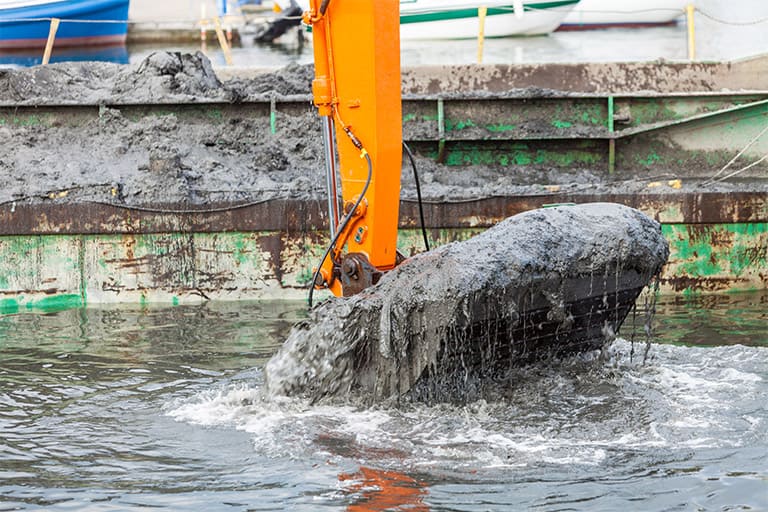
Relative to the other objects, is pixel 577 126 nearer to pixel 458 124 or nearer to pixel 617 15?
pixel 458 124

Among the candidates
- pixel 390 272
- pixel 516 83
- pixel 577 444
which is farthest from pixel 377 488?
pixel 516 83

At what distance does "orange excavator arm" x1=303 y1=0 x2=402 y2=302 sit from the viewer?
7.31 metres

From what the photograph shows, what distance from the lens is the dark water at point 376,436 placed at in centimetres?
584

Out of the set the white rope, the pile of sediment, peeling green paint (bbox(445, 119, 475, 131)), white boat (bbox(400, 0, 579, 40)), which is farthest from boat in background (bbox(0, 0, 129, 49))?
the white rope

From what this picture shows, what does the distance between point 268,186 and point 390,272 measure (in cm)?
446

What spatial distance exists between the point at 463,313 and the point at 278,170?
5593 millimetres

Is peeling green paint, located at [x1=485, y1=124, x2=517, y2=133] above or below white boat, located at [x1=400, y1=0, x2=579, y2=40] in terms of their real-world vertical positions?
below

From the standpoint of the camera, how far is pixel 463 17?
34.2 meters

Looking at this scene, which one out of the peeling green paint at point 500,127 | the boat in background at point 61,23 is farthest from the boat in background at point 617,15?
the peeling green paint at point 500,127

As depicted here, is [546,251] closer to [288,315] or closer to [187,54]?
[288,315]

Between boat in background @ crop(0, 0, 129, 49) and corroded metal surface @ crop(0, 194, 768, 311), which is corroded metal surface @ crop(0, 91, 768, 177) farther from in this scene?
boat in background @ crop(0, 0, 129, 49)

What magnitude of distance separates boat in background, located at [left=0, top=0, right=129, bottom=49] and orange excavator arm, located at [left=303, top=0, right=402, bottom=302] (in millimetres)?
24408

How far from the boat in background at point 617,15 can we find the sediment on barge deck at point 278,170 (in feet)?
87.8

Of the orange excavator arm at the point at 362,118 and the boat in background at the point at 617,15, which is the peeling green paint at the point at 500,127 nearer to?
the orange excavator arm at the point at 362,118
